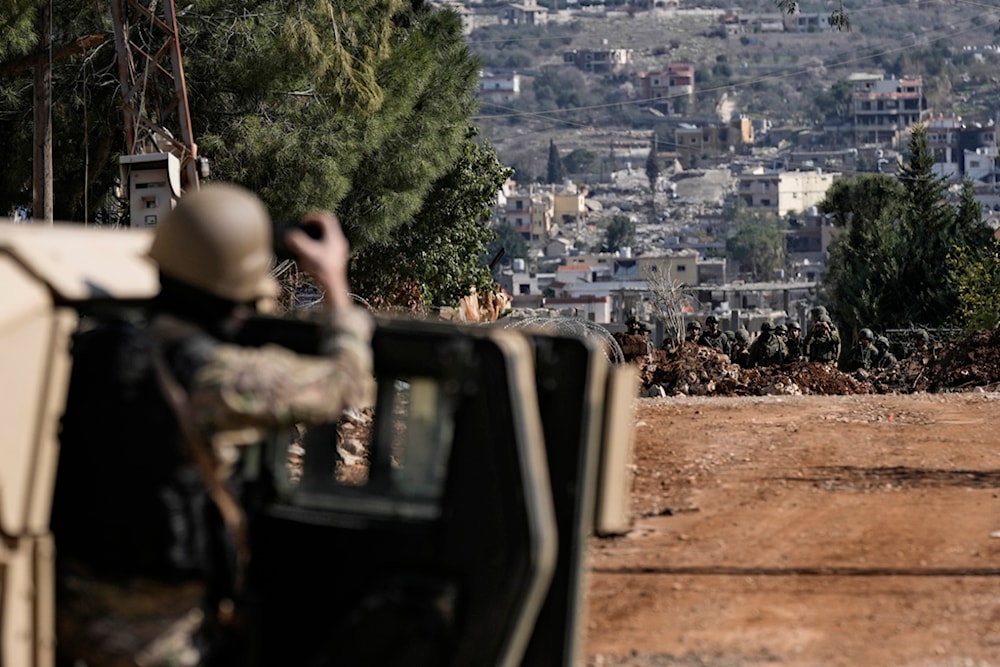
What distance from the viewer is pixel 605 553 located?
930 centimetres

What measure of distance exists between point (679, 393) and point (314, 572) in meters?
16.8

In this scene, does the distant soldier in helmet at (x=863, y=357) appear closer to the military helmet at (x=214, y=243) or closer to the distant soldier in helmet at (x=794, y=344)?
the distant soldier in helmet at (x=794, y=344)

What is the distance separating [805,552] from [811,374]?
1245 cm

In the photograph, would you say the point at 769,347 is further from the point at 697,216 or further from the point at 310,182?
the point at 697,216

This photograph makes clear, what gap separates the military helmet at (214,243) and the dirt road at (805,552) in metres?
Answer: 3.32

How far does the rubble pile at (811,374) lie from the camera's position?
21094 mm

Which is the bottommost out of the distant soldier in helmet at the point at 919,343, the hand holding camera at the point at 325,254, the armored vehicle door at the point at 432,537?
the distant soldier in helmet at the point at 919,343

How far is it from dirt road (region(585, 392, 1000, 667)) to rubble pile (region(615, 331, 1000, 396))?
19.3 feet

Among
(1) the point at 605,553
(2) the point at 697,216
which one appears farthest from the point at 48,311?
(2) the point at 697,216

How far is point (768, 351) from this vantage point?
2416 centimetres

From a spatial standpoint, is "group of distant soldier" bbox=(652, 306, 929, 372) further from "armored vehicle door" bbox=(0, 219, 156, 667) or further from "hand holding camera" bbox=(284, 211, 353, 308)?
"armored vehicle door" bbox=(0, 219, 156, 667)

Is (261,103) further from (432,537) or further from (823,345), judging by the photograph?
(432,537)

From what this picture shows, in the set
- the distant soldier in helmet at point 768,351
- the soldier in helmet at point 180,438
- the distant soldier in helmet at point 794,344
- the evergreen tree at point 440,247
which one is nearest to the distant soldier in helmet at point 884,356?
the distant soldier in helmet at point 794,344

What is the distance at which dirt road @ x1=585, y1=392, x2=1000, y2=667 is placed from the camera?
730cm
